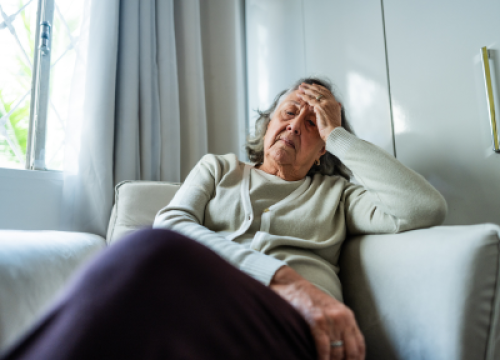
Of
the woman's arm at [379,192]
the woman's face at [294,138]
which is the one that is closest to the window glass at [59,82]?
the woman's face at [294,138]

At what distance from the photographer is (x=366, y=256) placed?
803 millimetres

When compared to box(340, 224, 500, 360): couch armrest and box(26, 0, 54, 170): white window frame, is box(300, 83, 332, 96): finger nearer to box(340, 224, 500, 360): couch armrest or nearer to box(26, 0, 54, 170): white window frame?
box(340, 224, 500, 360): couch armrest

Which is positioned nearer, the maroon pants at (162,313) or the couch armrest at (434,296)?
the maroon pants at (162,313)

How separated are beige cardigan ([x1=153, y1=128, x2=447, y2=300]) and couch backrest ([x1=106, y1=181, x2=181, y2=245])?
0.22 meters

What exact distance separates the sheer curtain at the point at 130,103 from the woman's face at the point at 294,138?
0.67m

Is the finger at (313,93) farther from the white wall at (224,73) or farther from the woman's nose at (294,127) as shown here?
the white wall at (224,73)

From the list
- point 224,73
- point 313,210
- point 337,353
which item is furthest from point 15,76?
point 337,353

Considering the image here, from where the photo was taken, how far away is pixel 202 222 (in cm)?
98

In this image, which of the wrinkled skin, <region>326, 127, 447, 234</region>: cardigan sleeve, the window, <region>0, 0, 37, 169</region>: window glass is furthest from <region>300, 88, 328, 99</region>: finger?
<region>0, 0, 37, 169</region>: window glass

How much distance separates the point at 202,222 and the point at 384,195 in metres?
0.49

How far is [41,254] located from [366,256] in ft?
2.35

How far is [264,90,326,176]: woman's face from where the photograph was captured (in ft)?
3.49

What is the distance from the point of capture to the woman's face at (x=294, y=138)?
3.49 feet

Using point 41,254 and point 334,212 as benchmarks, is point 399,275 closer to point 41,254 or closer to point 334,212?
point 334,212
